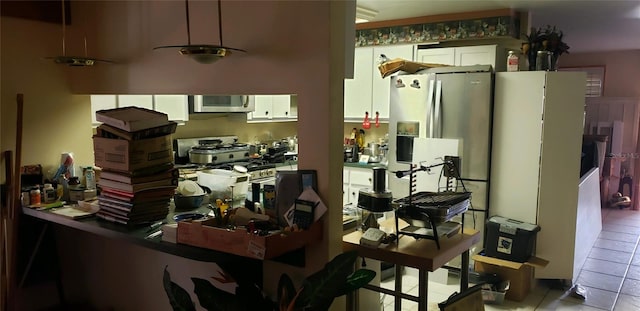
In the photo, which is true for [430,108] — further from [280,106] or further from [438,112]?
[280,106]

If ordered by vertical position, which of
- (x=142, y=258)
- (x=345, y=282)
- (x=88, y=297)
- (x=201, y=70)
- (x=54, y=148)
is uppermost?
(x=201, y=70)

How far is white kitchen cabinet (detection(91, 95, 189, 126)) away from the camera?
3.37m

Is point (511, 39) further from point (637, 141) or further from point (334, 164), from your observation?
point (637, 141)

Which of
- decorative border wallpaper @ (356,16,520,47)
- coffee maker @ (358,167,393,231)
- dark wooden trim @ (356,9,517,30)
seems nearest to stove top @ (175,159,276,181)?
decorative border wallpaper @ (356,16,520,47)

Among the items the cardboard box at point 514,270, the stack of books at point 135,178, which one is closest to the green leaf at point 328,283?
the stack of books at point 135,178

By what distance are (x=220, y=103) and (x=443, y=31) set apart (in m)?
2.33

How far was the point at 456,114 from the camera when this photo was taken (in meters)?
4.20

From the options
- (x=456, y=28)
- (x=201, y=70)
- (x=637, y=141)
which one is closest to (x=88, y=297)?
(x=201, y=70)

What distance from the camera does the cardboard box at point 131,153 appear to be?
231 centimetres

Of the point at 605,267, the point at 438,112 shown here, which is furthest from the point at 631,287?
the point at 438,112

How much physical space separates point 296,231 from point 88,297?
1.97m

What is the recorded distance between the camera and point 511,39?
15.6 ft

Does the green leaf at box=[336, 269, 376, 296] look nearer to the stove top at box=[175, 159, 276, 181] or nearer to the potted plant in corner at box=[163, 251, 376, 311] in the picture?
the potted plant in corner at box=[163, 251, 376, 311]

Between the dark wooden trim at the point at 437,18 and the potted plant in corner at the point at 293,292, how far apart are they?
3.53 m
